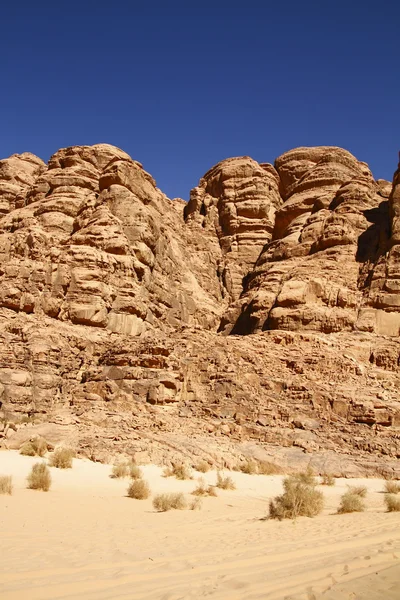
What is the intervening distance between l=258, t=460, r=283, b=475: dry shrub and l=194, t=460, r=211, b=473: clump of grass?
2003mm

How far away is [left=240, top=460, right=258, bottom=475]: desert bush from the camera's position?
679 inches

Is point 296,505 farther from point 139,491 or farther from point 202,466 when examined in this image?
point 202,466

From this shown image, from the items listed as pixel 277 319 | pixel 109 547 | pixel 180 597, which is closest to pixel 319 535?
pixel 109 547

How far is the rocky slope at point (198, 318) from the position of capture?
20.8 meters

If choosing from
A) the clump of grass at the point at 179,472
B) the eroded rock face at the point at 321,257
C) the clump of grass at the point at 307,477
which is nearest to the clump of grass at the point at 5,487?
the clump of grass at the point at 179,472

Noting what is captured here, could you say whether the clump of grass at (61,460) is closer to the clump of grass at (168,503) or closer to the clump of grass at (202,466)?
the clump of grass at (202,466)

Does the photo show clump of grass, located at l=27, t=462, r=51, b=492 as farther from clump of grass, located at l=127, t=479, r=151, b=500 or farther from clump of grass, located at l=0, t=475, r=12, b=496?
clump of grass, located at l=127, t=479, r=151, b=500

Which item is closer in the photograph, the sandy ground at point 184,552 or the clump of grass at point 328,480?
the sandy ground at point 184,552

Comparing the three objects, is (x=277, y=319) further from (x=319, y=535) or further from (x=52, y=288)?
(x=319, y=535)

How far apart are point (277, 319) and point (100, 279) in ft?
39.9

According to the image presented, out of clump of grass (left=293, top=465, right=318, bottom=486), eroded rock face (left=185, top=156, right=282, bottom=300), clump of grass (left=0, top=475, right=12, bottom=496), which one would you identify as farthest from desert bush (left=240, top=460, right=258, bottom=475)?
eroded rock face (left=185, top=156, right=282, bottom=300)

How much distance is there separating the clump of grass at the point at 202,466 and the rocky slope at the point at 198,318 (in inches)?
29.5

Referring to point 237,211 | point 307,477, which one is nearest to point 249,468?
point 307,477

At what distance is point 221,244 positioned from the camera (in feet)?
183
